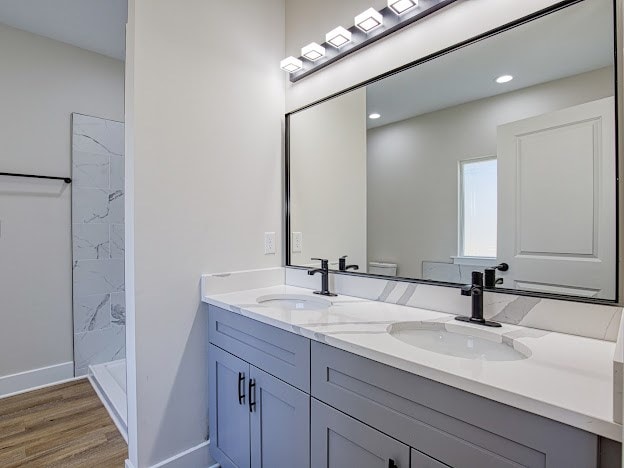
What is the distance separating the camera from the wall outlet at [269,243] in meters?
2.00

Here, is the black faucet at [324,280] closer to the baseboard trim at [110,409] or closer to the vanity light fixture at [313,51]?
the vanity light fixture at [313,51]

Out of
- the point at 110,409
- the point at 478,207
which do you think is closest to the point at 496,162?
the point at 478,207

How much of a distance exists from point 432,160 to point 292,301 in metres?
0.99

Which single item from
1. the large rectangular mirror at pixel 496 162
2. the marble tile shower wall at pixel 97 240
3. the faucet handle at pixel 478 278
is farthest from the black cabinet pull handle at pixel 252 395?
the marble tile shower wall at pixel 97 240

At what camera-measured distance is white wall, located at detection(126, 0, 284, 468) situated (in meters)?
1.52

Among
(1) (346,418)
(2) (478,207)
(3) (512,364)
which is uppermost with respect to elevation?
(2) (478,207)

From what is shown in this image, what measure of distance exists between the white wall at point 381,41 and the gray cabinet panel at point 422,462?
4.74 feet

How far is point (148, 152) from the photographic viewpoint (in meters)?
1.53

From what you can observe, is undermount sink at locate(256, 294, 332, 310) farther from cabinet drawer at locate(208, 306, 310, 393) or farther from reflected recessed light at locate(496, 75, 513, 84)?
reflected recessed light at locate(496, 75, 513, 84)

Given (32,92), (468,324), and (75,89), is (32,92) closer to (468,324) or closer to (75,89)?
(75,89)

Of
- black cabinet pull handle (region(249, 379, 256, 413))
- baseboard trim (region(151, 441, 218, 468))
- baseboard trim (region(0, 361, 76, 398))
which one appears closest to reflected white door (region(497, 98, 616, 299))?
black cabinet pull handle (region(249, 379, 256, 413))

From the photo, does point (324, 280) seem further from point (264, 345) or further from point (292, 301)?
point (264, 345)

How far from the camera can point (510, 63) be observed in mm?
A: 1241

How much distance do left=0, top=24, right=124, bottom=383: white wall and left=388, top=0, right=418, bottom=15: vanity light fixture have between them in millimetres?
2513
